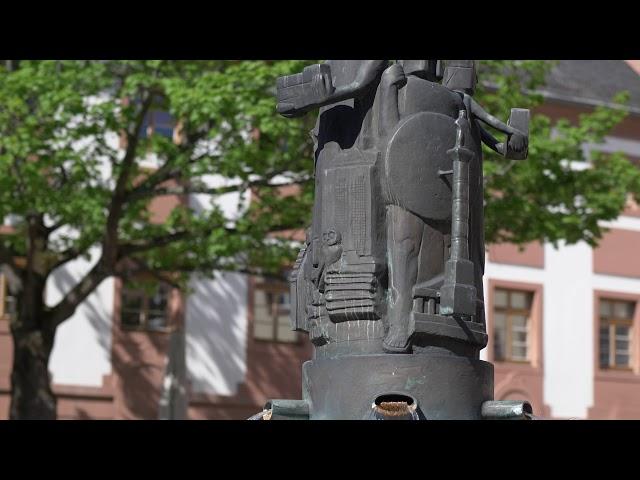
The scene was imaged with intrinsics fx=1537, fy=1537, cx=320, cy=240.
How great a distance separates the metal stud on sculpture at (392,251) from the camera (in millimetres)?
7891

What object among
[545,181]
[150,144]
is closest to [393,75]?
[545,181]

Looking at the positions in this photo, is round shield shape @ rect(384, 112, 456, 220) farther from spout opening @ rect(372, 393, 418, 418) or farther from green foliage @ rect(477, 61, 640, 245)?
green foliage @ rect(477, 61, 640, 245)

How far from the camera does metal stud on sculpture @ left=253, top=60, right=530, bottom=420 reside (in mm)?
7891

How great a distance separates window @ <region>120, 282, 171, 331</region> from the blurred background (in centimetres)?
2

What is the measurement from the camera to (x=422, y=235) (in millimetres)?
8125

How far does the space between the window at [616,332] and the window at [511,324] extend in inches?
66.9

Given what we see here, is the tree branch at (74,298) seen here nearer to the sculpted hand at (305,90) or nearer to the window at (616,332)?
the sculpted hand at (305,90)

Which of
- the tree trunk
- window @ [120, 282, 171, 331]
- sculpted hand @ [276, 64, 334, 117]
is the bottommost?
the tree trunk

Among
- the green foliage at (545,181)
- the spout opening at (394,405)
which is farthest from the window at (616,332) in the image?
the spout opening at (394,405)

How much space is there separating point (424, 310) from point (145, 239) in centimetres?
1262

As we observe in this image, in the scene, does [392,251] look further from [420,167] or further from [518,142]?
[518,142]

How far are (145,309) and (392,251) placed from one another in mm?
18892

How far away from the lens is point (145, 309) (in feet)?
87.4

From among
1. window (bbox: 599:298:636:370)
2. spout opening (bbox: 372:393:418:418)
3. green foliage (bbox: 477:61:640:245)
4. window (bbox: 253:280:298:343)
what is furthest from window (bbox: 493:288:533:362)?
spout opening (bbox: 372:393:418:418)
